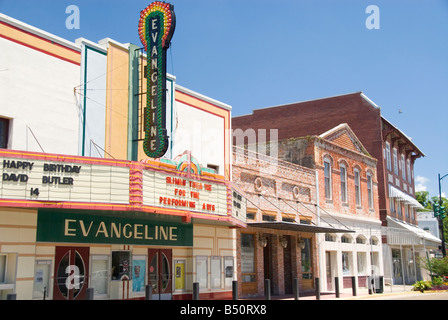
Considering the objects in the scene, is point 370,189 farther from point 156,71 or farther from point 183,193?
point 156,71

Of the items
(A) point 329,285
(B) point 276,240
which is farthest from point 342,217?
(B) point 276,240

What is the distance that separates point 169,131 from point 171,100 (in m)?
1.36

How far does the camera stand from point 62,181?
629 inches

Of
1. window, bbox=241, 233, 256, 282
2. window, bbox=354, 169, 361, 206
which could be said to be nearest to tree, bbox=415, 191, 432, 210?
window, bbox=354, 169, 361, 206

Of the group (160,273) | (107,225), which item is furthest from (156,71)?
(160,273)

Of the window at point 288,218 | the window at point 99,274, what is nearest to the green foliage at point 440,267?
the window at point 288,218

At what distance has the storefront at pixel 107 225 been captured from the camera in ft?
52.1

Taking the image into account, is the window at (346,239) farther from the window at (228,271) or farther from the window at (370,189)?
the window at (228,271)

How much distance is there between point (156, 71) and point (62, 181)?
5.68 meters

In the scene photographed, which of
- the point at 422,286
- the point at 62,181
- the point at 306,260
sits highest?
the point at 62,181

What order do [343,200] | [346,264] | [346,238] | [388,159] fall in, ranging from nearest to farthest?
[346,264] → [346,238] → [343,200] → [388,159]

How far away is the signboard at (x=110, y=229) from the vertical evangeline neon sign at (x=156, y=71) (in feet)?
9.39

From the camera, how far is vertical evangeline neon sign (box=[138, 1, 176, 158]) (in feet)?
62.8
